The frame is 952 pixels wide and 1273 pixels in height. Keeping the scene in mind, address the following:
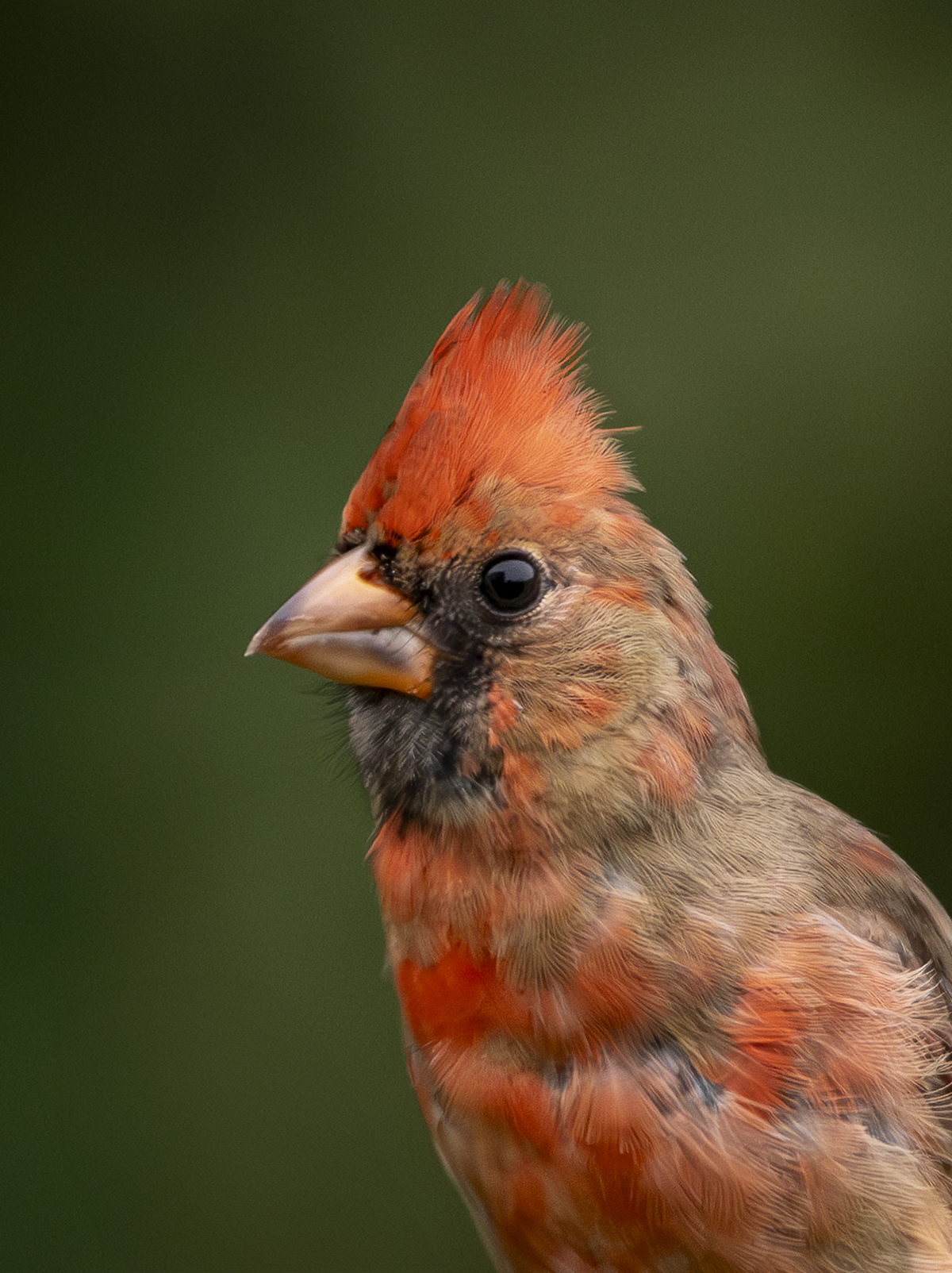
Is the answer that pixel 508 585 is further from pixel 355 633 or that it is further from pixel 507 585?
pixel 355 633

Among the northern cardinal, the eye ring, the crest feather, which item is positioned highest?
the crest feather

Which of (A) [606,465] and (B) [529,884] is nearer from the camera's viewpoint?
(B) [529,884]

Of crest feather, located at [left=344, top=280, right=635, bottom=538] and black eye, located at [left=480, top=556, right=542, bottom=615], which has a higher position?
crest feather, located at [left=344, top=280, right=635, bottom=538]

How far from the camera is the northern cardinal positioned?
4.91 feet

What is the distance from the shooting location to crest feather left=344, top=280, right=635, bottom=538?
1.56 m

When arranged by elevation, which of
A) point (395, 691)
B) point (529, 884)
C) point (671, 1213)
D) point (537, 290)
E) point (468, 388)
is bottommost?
point (671, 1213)

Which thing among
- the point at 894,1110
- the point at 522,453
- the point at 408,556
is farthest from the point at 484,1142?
the point at 522,453

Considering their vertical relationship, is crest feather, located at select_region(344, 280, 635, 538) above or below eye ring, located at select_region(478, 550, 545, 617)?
above

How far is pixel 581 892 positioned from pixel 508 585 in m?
0.34

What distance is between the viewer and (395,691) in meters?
1.60

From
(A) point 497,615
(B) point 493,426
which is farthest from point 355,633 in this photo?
(B) point 493,426

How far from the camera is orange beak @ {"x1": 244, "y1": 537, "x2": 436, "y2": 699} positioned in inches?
61.9

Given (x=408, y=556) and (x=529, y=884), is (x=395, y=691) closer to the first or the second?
(x=408, y=556)

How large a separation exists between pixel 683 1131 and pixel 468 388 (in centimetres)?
83
